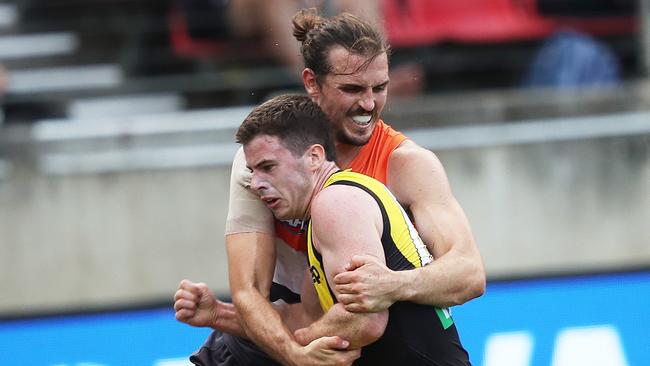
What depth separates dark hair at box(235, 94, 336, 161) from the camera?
13.7 ft

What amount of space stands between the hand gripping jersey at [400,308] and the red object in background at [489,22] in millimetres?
4056

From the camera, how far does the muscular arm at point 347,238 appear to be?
12.6 feet

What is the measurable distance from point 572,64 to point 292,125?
408 cm

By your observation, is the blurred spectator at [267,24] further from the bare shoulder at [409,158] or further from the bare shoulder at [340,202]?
the bare shoulder at [340,202]

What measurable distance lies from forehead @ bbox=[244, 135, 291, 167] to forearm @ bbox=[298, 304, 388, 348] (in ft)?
1.74

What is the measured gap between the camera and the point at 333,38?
445 centimetres

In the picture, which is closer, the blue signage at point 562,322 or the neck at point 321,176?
the neck at point 321,176

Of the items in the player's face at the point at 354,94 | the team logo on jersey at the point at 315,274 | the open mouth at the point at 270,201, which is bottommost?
the team logo on jersey at the point at 315,274

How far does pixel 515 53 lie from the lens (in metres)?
8.11

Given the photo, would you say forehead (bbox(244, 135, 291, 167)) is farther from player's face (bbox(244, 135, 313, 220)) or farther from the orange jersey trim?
the orange jersey trim

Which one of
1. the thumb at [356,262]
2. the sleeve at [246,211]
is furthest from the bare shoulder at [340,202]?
the sleeve at [246,211]

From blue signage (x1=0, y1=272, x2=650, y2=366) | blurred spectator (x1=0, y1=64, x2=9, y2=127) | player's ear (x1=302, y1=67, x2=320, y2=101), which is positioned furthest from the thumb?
blurred spectator (x1=0, y1=64, x2=9, y2=127)

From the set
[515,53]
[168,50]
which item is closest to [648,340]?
[515,53]

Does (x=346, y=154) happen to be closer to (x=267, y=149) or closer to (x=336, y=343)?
(x=267, y=149)
